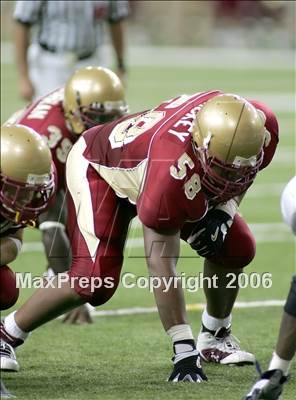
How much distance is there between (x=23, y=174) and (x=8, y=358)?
0.87 meters

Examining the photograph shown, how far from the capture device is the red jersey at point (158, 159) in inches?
158

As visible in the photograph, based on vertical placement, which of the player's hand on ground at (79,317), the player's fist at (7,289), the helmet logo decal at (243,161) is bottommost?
the player's hand on ground at (79,317)

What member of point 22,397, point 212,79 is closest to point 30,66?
point 22,397

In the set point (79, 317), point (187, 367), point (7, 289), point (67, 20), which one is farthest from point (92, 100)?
point (67, 20)

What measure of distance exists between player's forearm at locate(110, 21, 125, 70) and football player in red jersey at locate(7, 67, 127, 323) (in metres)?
2.13

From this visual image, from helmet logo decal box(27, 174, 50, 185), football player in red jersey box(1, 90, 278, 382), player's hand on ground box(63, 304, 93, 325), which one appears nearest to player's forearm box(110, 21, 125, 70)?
player's hand on ground box(63, 304, 93, 325)

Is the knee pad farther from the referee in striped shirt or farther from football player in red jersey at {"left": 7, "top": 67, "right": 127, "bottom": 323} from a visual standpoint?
the referee in striped shirt

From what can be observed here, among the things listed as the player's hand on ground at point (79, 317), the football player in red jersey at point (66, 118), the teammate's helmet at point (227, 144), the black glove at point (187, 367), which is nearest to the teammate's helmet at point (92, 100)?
the football player in red jersey at point (66, 118)

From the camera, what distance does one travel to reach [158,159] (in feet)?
13.5

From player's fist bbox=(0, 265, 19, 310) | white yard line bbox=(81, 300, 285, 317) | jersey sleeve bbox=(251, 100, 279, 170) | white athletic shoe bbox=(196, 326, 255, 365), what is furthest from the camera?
white yard line bbox=(81, 300, 285, 317)

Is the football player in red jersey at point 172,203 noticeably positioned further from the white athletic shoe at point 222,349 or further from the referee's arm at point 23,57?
the referee's arm at point 23,57

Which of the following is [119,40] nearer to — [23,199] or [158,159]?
[158,159]

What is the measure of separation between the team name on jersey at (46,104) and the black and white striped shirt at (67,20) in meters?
1.65

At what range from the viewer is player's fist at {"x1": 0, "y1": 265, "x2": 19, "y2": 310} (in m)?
4.35
